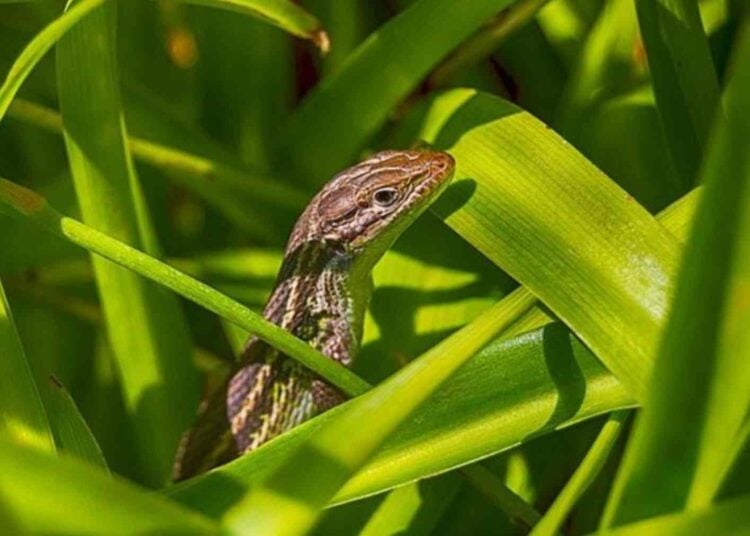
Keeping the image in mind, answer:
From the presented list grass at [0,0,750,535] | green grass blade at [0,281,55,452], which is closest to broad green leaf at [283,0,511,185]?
grass at [0,0,750,535]

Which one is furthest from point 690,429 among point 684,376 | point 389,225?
point 389,225

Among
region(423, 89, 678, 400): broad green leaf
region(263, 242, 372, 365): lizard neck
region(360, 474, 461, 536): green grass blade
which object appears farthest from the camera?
region(263, 242, 372, 365): lizard neck

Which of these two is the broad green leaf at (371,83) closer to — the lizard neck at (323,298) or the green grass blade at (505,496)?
the lizard neck at (323,298)

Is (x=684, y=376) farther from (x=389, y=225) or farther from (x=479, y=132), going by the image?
(x=389, y=225)

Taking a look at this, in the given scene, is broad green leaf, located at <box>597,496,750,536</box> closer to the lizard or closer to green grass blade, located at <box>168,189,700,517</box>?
green grass blade, located at <box>168,189,700,517</box>

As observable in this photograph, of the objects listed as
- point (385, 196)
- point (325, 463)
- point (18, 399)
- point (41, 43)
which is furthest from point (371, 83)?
point (325, 463)

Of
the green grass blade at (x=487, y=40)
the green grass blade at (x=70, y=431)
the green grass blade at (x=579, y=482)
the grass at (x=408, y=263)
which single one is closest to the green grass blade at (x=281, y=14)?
the grass at (x=408, y=263)
